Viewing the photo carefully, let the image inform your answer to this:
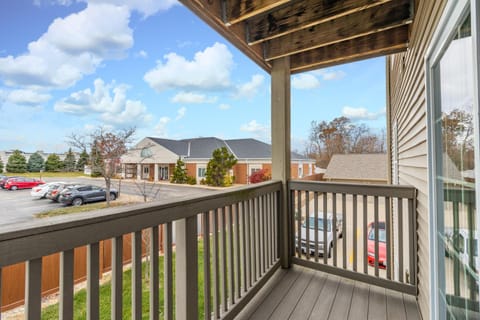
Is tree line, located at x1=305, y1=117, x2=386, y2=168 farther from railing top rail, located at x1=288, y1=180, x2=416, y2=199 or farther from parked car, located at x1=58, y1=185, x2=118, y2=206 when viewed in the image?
parked car, located at x1=58, y1=185, x2=118, y2=206

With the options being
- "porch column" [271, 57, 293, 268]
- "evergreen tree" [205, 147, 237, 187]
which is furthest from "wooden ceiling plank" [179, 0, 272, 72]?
"evergreen tree" [205, 147, 237, 187]

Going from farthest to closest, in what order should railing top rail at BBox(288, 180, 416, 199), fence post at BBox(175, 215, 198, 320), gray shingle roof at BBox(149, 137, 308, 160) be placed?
1. railing top rail at BBox(288, 180, 416, 199)
2. fence post at BBox(175, 215, 198, 320)
3. gray shingle roof at BBox(149, 137, 308, 160)

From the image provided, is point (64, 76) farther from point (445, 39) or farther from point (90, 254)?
point (445, 39)

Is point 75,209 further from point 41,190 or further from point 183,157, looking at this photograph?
point 183,157

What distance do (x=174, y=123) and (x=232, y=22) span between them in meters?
1.39

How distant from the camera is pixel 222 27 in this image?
85.3 inches

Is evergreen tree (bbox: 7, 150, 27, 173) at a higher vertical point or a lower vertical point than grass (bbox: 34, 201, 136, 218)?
higher

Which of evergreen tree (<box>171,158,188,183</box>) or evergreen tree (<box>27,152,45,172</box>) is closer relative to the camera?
evergreen tree (<box>27,152,45,172</box>)

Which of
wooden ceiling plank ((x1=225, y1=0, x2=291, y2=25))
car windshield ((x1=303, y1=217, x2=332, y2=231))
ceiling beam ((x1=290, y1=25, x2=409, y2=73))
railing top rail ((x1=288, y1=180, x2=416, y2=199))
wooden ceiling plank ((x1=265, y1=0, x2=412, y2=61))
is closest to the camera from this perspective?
wooden ceiling plank ((x1=225, y1=0, x2=291, y2=25))

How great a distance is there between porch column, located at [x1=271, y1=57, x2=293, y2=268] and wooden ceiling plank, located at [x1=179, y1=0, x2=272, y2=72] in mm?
222

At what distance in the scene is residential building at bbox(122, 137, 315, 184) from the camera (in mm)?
1062

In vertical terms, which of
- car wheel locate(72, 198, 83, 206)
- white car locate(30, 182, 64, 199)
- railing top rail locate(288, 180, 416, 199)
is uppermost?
white car locate(30, 182, 64, 199)

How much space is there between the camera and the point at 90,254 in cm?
101

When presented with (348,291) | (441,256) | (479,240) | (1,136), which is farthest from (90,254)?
(348,291)
